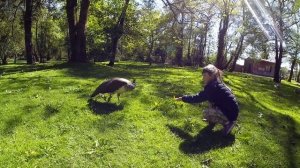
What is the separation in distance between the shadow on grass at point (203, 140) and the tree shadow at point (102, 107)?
8.16 feet

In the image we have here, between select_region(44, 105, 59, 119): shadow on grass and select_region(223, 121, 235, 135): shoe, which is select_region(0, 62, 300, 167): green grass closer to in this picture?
select_region(44, 105, 59, 119): shadow on grass

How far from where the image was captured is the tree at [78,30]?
32.4 meters

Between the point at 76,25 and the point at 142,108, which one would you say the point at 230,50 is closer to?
the point at 76,25

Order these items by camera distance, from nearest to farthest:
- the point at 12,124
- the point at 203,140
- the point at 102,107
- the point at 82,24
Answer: the point at 203,140
the point at 12,124
the point at 102,107
the point at 82,24

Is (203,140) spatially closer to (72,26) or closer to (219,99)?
(219,99)

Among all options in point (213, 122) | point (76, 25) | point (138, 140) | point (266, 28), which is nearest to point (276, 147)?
point (213, 122)

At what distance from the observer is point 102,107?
13773 mm

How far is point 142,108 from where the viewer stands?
14.2 metres

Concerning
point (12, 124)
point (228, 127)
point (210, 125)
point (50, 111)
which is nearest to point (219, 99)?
point (228, 127)

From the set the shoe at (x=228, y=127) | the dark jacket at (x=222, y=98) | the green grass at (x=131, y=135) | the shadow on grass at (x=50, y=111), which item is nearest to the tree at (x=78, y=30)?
the green grass at (x=131, y=135)

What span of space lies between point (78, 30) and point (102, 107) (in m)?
20.2

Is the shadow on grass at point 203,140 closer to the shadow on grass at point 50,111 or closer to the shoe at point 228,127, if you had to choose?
the shoe at point 228,127

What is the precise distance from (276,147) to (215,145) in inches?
86.4

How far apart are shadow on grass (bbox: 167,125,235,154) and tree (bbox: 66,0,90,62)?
2221cm
